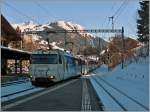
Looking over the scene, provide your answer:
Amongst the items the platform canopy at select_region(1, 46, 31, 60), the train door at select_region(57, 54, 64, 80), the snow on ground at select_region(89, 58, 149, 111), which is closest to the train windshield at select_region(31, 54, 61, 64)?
the train door at select_region(57, 54, 64, 80)

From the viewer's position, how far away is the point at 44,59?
3794cm

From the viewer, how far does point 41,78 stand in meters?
36.3

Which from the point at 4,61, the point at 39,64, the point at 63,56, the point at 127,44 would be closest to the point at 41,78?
the point at 39,64

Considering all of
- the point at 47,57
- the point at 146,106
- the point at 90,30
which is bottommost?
the point at 146,106

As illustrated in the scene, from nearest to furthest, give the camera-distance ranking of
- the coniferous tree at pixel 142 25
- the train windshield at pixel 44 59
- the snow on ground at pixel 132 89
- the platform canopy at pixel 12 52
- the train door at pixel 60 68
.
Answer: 1. the snow on ground at pixel 132 89
2. the train windshield at pixel 44 59
3. the train door at pixel 60 68
4. the platform canopy at pixel 12 52
5. the coniferous tree at pixel 142 25

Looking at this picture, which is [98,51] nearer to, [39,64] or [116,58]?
[116,58]

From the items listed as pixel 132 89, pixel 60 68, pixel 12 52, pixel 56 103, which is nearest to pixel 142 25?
pixel 12 52

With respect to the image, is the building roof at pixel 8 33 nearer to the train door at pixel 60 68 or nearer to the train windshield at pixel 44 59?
the train door at pixel 60 68

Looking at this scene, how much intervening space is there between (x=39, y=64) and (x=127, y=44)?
74.8 m

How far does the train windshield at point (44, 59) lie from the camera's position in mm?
37625

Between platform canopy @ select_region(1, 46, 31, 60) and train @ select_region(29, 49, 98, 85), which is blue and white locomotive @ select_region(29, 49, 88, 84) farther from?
platform canopy @ select_region(1, 46, 31, 60)

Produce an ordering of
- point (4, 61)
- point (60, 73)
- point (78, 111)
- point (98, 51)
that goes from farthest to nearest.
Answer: point (98, 51), point (4, 61), point (60, 73), point (78, 111)

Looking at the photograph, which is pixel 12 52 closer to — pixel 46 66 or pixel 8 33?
pixel 46 66

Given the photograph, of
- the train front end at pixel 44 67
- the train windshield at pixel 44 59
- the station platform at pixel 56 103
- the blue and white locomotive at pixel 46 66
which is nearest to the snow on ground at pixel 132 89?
the station platform at pixel 56 103
